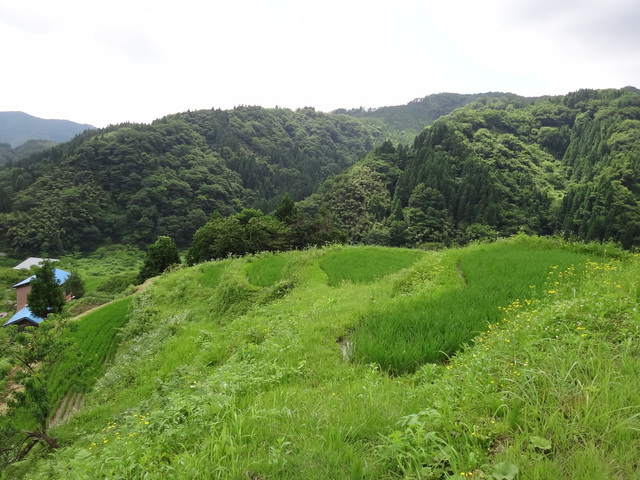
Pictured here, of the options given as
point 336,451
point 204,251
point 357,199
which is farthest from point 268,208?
point 336,451

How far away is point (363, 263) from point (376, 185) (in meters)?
61.9

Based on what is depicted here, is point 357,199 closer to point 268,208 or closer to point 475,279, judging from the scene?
point 268,208

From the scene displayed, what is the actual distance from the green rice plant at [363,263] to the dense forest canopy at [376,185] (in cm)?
2019

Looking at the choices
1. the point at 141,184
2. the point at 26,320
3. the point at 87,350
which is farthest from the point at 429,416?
the point at 141,184

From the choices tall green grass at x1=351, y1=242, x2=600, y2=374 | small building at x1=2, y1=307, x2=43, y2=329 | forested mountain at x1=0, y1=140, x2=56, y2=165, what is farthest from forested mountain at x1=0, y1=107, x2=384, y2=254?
forested mountain at x1=0, y1=140, x2=56, y2=165

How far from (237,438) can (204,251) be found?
38045mm

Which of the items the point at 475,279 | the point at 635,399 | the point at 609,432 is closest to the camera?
the point at 609,432

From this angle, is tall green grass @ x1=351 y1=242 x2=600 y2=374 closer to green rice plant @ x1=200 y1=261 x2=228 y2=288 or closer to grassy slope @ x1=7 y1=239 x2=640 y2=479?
grassy slope @ x1=7 y1=239 x2=640 y2=479

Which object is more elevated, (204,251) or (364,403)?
(364,403)

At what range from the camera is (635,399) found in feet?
7.43

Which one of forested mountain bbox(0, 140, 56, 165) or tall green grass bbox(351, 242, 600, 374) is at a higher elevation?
forested mountain bbox(0, 140, 56, 165)

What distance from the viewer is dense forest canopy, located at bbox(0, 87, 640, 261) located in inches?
2350

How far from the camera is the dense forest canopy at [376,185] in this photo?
59.7 metres

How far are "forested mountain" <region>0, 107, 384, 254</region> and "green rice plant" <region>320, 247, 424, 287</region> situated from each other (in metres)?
69.2
